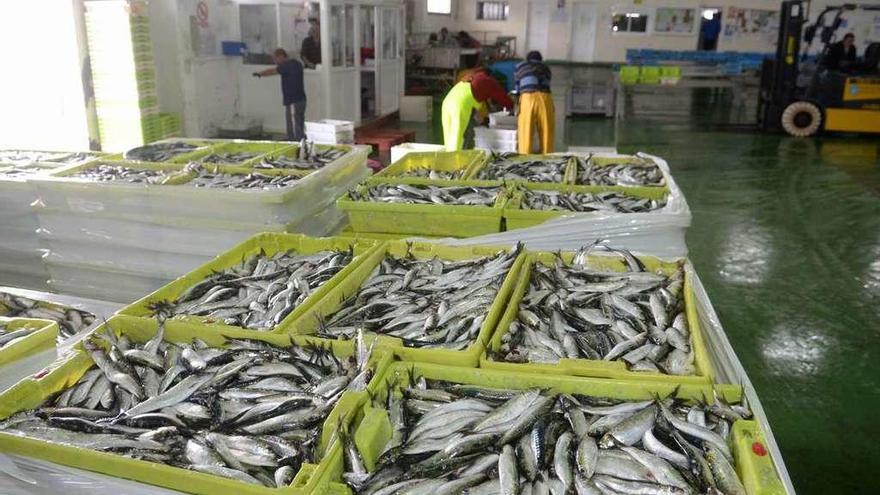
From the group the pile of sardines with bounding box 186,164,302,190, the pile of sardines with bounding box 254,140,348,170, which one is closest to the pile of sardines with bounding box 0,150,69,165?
the pile of sardines with bounding box 186,164,302,190

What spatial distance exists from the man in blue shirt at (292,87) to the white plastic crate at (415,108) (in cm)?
401

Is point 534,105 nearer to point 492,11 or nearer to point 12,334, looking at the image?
point 12,334

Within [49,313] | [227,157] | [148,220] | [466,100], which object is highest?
[466,100]

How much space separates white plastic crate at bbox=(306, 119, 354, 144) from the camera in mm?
7637

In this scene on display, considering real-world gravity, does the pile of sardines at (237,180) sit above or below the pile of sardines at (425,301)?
above

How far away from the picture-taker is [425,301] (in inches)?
119

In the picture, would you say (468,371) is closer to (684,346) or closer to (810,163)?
(684,346)

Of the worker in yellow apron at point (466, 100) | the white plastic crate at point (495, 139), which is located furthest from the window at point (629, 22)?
the worker in yellow apron at point (466, 100)

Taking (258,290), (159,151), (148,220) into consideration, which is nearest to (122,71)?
(159,151)

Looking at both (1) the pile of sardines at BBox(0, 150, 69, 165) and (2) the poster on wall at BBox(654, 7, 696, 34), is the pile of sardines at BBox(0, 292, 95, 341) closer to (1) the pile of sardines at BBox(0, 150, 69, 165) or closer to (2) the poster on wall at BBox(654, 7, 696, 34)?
(1) the pile of sardines at BBox(0, 150, 69, 165)

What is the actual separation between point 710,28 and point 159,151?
59.7ft

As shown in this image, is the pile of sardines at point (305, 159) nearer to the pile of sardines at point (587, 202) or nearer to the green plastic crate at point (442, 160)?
the green plastic crate at point (442, 160)

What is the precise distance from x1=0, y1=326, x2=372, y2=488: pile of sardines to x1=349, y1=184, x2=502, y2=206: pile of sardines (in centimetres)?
194

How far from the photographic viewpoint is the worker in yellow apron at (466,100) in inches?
267
